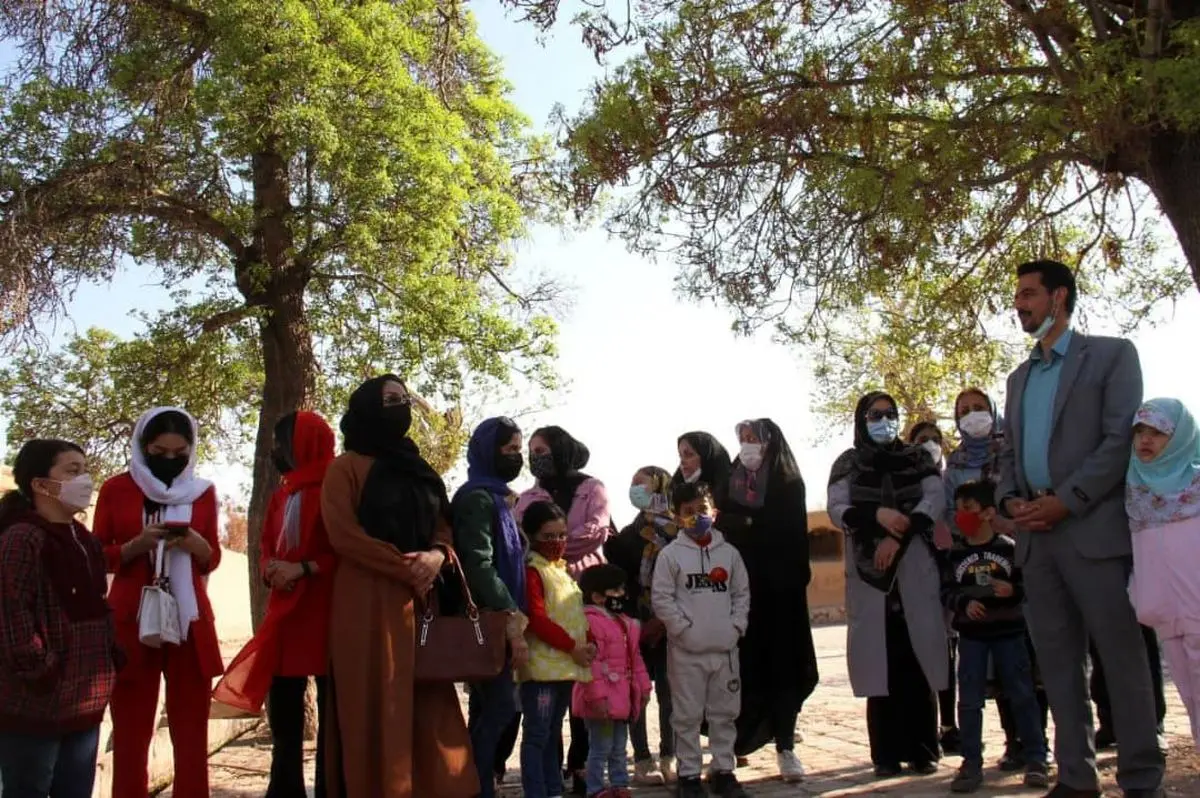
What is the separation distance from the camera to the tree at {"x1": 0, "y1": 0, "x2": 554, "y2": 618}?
936 centimetres

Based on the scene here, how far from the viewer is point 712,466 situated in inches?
279

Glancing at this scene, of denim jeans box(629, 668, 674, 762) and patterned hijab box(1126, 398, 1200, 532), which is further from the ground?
patterned hijab box(1126, 398, 1200, 532)

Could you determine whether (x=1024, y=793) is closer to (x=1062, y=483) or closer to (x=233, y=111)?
(x=1062, y=483)

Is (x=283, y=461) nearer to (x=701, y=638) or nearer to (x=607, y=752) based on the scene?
(x=607, y=752)

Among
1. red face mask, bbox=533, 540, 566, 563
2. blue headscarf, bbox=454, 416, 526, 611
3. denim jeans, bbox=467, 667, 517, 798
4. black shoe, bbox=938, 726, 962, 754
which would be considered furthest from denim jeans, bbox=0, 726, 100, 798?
black shoe, bbox=938, 726, 962, 754

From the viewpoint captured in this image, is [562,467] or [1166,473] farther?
[562,467]

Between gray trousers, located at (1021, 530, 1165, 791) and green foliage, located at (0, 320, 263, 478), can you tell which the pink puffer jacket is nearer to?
gray trousers, located at (1021, 530, 1165, 791)

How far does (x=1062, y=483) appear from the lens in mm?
5188

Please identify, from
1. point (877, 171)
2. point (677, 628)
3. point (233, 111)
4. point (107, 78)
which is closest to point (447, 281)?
point (233, 111)

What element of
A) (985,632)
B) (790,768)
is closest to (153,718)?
(790,768)

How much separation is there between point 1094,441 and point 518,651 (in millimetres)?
2658

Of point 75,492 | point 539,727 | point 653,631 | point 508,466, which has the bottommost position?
point 539,727

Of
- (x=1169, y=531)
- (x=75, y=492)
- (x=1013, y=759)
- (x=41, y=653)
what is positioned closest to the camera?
(x=41, y=653)

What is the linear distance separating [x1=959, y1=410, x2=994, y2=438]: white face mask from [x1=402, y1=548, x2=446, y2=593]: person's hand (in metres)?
3.28
